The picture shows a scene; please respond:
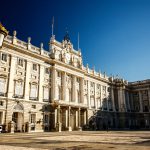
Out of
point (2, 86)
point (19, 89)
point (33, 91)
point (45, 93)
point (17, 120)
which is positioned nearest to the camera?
point (2, 86)

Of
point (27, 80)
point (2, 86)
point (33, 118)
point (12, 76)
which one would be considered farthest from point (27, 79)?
point (33, 118)

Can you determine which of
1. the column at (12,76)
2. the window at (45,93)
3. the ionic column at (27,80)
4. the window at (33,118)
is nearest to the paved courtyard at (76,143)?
the column at (12,76)

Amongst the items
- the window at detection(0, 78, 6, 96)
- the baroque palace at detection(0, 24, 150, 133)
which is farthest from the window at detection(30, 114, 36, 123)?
the window at detection(0, 78, 6, 96)

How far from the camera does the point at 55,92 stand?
4134 cm

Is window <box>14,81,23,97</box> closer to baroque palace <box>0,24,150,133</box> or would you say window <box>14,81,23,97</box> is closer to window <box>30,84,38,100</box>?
baroque palace <box>0,24,150,133</box>

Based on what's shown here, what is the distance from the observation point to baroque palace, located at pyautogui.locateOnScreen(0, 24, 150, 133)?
33250 mm

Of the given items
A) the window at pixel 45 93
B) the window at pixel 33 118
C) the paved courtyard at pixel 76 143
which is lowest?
the paved courtyard at pixel 76 143

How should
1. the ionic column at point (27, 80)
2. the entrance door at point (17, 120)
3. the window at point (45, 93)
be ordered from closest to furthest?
the entrance door at point (17, 120) → the ionic column at point (27, 80) → the window at point (45, 93)

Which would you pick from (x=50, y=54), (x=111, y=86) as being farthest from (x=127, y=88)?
(x=50, y=54)

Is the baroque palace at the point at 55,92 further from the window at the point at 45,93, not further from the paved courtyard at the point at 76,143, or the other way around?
the paved courtyard at the point at 76,143

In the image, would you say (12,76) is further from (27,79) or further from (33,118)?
(33,118)

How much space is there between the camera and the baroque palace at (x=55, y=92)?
3325 centimetres

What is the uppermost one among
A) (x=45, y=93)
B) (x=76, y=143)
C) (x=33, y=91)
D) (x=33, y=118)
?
(x=33, y=91)

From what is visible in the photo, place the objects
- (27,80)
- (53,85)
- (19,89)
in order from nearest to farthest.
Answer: (19,89), (27,80), (53,85)
